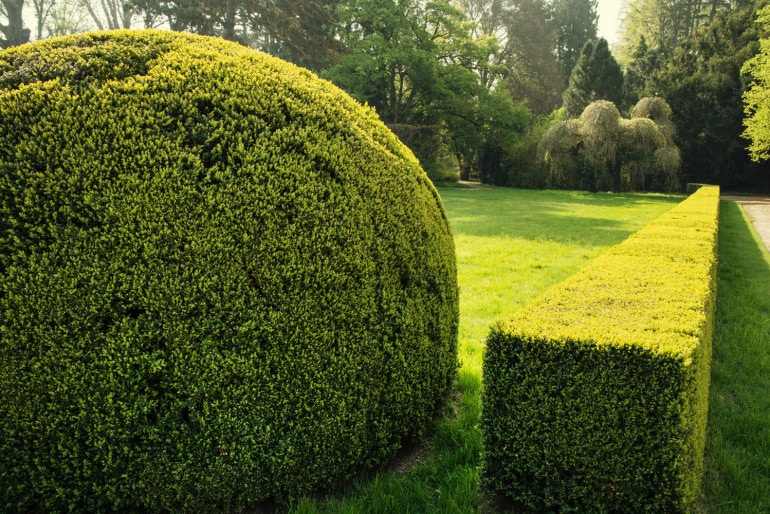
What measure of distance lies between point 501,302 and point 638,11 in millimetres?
56104

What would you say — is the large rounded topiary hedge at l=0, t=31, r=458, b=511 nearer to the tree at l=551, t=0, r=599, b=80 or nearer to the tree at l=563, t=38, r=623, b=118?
the tree at l=563, t=38, r=623, b=118

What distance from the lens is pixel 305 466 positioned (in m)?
2.61

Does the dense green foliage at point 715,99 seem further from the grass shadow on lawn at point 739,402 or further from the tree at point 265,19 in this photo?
the grass shadow on lawn at point 739,402

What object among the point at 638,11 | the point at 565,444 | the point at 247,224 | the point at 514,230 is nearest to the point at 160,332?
the point at 247,224

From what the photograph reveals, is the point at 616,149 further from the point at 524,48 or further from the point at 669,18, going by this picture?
the point at 669,18

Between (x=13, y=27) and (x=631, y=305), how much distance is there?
1550 inches

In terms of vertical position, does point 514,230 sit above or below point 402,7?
below

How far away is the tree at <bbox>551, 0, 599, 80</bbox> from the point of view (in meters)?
55.9

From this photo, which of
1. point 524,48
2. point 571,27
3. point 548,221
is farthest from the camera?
point 571,27

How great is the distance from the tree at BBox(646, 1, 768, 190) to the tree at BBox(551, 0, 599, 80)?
67.5 ft

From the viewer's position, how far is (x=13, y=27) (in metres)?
30.0

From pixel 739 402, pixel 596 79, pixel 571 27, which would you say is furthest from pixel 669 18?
pixel 739 402

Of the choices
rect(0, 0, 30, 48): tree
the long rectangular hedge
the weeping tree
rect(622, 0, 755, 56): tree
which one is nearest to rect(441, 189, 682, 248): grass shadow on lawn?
the weeping tree

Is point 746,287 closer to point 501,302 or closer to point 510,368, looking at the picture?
point 501,302
